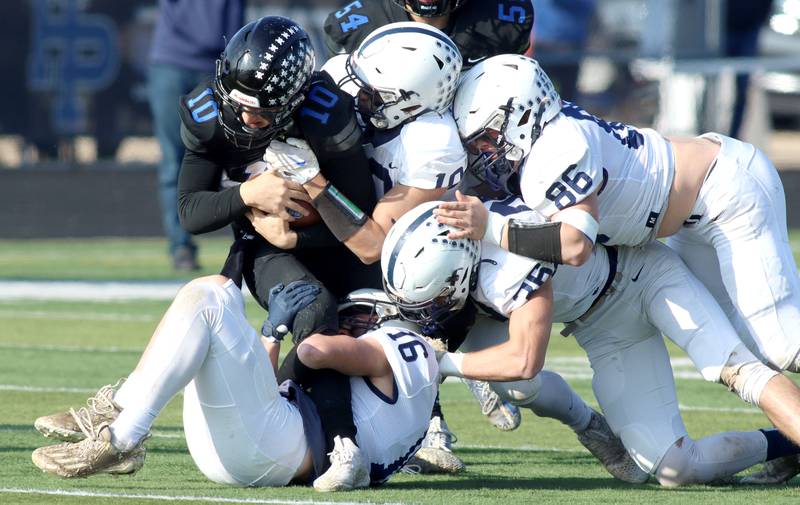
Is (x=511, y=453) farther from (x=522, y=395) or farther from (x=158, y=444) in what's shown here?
(x=158, y=444)

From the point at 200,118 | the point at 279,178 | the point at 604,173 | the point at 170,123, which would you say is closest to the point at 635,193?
the point at 604,173

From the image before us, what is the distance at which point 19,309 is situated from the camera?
8961mm

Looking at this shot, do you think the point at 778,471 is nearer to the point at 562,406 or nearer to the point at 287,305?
the point at 562,406

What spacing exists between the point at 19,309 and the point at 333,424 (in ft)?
17.6

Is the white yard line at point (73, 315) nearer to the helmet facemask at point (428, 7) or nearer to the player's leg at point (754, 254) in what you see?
the helmet facemask at point (428, 7)

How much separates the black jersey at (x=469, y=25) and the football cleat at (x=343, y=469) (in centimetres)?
151

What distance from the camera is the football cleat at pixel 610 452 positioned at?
15.3 feet

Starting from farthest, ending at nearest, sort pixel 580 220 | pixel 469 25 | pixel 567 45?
pixel 567 45, pixel 469 25, pixel 580 220

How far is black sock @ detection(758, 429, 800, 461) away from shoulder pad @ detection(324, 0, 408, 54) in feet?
6.04

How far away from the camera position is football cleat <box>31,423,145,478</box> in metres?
3.74

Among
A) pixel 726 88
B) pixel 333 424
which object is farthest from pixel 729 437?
pixel 726 88

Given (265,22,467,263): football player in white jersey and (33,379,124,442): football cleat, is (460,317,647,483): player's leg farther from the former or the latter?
(33,379,124,442): football cleat

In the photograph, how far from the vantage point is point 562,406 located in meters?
4.74

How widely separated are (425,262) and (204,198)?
2.60ft
